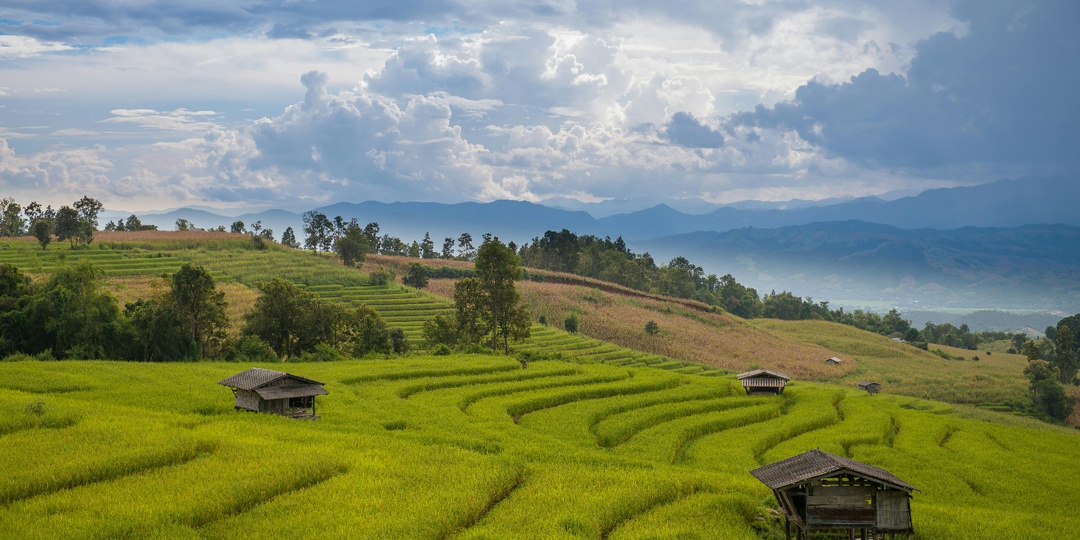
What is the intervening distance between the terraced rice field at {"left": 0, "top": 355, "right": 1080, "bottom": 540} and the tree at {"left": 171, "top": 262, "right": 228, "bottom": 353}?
1031cm

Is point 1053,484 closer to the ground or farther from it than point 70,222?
closer to the ground

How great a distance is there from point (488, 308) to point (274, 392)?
3628 centimetres

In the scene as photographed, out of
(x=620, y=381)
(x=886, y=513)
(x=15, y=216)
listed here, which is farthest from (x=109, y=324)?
(x=15, y=216)

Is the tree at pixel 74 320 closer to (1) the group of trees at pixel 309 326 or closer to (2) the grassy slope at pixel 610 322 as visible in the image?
(1) the group of trees at pixel 309 326

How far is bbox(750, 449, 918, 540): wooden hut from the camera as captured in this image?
1883 cm

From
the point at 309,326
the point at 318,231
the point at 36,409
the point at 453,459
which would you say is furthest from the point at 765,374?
the point at 318,231

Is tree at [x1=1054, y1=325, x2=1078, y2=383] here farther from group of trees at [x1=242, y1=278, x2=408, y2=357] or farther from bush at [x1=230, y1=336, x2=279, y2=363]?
bush at [x1=230, y1=336, x2=279, y2=363]

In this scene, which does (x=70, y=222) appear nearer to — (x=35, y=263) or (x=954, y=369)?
(x=35, y=263)

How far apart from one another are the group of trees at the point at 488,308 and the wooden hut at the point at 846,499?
147ft

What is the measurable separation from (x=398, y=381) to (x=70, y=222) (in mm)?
82195

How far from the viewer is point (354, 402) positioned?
3828 cm

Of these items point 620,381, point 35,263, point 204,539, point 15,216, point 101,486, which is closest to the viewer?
point 204,539

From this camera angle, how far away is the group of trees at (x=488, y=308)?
211 feet

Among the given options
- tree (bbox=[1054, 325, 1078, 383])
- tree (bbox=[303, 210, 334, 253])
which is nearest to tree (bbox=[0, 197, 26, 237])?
tree (bbox=[303, 210, 334, 253])
